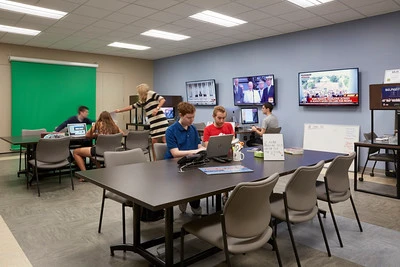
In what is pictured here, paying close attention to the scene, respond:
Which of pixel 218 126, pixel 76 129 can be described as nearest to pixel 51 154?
pixel 76 129

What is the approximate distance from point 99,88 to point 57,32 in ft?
9.16

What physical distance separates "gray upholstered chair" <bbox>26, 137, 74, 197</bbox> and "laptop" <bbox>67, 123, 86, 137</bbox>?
0.64 metres

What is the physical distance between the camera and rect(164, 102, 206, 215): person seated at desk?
3.01 m

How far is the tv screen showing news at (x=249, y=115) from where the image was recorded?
6816 mm

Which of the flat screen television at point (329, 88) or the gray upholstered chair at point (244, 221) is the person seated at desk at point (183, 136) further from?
the flat screen television at point (329, 88)

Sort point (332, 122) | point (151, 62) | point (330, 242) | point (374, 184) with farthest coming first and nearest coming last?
point (151, 62) → point (332, 122) → point (374, 184) → point (330, 242)

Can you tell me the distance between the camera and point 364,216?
337cm

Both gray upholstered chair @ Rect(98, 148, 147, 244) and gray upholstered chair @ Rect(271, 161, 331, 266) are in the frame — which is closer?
gray upholstered chair @ Rect(271, 161, 331, 266)

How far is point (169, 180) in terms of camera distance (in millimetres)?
2117

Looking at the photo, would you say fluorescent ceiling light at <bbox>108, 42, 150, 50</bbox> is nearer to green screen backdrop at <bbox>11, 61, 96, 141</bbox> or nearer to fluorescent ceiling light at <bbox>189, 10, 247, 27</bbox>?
green screen backdrop at <bbox>11, 61, 96, 141</bbox>

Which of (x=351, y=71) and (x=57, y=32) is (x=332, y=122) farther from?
(x=57, y=32)

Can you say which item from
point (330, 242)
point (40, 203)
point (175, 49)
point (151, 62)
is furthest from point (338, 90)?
point (151, 62)

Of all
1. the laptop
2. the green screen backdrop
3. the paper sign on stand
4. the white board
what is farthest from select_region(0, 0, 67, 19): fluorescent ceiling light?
the white board

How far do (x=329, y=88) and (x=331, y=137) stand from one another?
910mm
